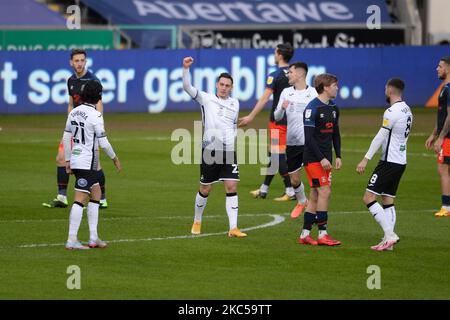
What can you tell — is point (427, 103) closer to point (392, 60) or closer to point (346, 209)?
point (392, 60)

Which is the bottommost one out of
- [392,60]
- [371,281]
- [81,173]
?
[371,281]

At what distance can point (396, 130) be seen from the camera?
14.7m

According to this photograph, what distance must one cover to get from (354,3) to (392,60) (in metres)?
7.75

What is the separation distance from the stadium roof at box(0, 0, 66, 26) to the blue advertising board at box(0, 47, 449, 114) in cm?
529

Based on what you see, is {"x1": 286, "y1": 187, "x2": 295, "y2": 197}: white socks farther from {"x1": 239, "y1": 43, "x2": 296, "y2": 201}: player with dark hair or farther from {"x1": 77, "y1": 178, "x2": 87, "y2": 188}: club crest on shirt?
{"x1": 77, "y1": 178, "x2": 87, "y2": 188}: club crest on shirt

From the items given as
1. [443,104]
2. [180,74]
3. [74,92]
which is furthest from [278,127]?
[180,74]

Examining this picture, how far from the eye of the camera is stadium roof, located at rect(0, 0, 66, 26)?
40969 millimetres

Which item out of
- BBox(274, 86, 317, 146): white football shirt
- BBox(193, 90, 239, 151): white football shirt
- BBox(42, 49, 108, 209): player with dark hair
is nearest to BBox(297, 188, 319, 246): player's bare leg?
BBox(193, 90, 239, 151): white football shirt

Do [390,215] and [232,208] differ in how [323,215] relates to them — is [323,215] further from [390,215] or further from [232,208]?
[232,208]

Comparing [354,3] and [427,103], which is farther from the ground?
[354,3]

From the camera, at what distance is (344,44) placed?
44750mm

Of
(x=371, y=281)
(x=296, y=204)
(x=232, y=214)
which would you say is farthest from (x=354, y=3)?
(x=371, y=281)

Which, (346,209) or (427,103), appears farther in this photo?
(427,103)

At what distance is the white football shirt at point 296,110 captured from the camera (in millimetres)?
17969
